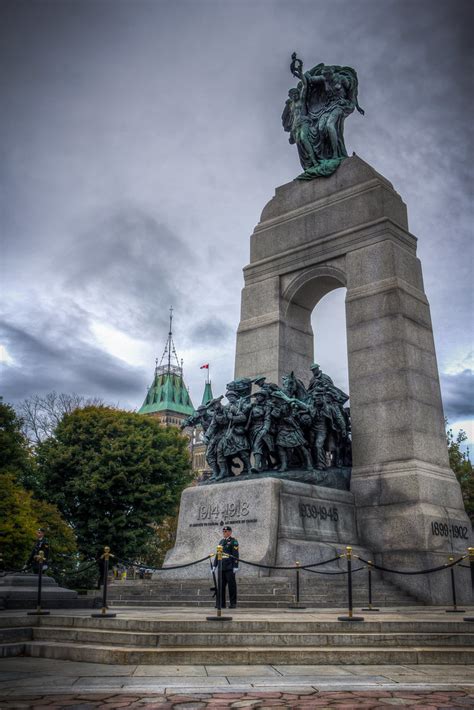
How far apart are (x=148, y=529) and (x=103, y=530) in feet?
8.05

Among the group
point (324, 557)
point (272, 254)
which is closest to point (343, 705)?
point (324, 557)

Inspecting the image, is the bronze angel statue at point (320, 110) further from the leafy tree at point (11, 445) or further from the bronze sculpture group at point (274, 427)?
the leafy tree at point (11, 445)

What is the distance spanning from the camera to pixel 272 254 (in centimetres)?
2273

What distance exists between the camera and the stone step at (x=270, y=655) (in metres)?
7.99

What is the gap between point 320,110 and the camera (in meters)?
24.0

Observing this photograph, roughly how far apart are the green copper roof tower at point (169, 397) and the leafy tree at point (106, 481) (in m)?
97.8

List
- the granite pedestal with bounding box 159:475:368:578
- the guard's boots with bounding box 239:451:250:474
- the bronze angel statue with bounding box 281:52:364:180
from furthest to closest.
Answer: the bronze angel statue with bounding box 281:52:364:180 < the guard's boots with bounding box 239:451:250:474 < the granite pedestal with bounding box 159:475:368:578

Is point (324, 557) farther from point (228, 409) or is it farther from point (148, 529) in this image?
point (148, 529)

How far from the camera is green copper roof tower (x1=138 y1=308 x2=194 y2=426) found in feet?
464

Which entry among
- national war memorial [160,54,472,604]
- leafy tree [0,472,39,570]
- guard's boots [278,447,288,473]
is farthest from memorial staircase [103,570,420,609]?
leafy tree [0,472,39,570]

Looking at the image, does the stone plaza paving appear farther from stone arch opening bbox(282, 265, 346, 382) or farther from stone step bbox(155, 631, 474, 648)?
stone arch opening bbox(282, 265, 346, 382)

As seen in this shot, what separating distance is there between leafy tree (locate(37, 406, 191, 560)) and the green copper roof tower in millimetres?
97820

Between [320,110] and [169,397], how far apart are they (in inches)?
4780

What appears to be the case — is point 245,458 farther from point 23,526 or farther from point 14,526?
point 14,526
